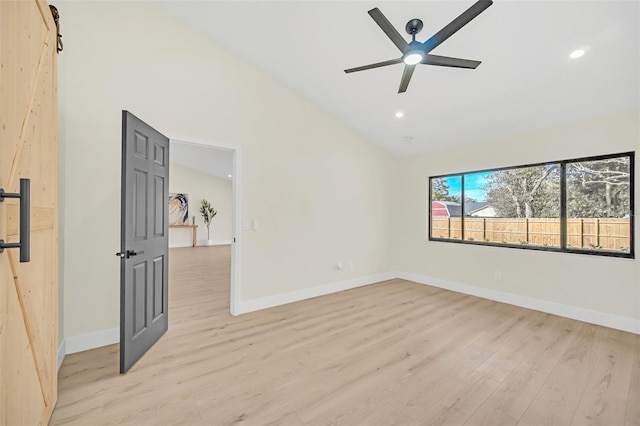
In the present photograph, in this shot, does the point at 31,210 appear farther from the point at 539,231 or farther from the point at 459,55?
the point at 539,231

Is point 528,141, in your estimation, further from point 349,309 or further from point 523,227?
point 349,309

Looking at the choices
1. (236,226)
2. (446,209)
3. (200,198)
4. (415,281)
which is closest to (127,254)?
(236,226)

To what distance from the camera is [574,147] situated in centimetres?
339

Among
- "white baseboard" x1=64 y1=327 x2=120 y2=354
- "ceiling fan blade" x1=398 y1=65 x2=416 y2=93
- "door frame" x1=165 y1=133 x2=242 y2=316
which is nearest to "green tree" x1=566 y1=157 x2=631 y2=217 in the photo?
"ceiling fan blade" x1=398 y1=65 x2=416 y2=93

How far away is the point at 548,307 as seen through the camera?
11.5ft

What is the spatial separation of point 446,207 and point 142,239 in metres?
4.64

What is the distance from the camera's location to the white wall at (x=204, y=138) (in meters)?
2.46

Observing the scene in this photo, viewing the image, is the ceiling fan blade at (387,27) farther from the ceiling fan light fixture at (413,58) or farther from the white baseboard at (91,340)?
the white baseboard at (91,340)

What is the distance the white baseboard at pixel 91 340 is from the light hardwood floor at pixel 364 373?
0.08 meters

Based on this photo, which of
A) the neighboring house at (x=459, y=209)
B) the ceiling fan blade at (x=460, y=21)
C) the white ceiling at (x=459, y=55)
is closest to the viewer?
the ceiling fan blade at (x=460, y=21)

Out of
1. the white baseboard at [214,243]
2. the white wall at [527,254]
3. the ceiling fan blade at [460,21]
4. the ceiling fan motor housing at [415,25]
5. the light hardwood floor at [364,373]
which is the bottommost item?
the light hardwood floor at [364,373]

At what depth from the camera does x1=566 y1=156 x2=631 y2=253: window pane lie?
3084mm

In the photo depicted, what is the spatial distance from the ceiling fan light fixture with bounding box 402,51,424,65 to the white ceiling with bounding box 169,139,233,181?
568cm

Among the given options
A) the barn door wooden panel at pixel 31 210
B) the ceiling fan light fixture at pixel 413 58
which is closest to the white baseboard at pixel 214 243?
the barn door wooden panel at pixel 31 210
